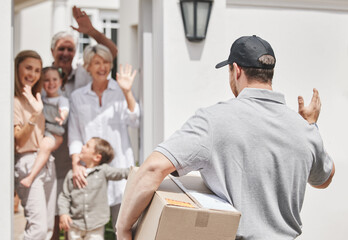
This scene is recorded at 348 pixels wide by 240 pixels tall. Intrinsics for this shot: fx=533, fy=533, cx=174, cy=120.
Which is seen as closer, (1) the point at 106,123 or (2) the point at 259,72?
(2) the point at 259,72

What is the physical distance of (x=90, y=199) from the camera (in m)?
4.31

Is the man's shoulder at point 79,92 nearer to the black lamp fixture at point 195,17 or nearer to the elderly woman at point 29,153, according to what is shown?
the elderly woman at point 29,153

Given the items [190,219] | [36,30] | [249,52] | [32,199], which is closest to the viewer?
[190,219]

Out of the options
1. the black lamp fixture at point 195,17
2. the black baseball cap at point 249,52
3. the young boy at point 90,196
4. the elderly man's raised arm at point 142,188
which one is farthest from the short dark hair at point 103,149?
the black baseball cap at point 249,52

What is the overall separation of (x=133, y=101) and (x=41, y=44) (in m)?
7.74

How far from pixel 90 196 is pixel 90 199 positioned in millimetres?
24

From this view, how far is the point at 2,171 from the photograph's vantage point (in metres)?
3.72

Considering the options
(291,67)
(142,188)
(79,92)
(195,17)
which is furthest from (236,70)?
(79,92)

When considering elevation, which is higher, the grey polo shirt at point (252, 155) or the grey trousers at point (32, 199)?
the grey polo shirt at point (252, 155)

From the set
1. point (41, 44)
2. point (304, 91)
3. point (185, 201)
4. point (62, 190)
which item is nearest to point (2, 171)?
point (62, 190)

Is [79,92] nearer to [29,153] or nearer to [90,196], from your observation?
[29,153]

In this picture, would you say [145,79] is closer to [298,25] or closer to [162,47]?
[162,47]

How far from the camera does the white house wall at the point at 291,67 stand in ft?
13.3

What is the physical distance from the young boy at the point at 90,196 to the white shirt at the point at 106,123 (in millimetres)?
162
